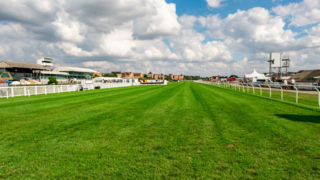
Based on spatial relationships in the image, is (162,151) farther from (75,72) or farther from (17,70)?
(75,72)

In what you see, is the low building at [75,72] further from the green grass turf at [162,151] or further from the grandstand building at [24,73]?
the green grass turf at [162,151]

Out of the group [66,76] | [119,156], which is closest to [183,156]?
[119,156]

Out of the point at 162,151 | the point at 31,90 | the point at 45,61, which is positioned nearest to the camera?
the point at 162,151

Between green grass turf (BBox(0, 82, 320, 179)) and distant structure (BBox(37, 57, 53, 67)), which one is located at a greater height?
distant structure (BBox(37, 57, 53, 67))

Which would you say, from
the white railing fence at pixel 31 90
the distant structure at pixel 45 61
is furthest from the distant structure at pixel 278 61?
the distant structure at pixel 45 61

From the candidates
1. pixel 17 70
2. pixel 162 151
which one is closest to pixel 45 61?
pixel 17 70

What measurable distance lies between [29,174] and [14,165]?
633 mm

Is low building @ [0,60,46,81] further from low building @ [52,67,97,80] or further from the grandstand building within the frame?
low building @ [52,67,97,80]

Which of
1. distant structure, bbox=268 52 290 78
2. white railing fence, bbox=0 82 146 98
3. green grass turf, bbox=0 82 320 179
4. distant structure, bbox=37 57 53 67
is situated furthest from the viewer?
distant structure, bbox=37 57 53 67

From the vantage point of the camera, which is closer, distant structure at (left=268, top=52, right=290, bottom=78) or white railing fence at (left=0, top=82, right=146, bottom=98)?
white railing fence at (left=0, top=82, right=146, bottom=98)

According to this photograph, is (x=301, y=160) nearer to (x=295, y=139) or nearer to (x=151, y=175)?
(x=295, y=139)

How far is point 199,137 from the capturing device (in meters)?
5.30

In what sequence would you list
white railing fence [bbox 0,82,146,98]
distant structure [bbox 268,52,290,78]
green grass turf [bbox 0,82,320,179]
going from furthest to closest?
distant structure [bbox 268,52,290,78] < white railing fence [bbox 0,82,146,98] < green grass turf [bbox 0,82,320,179]

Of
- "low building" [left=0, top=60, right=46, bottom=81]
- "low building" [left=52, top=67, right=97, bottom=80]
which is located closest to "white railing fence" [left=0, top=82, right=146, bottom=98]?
"low building" [left=0, top=60, right=46, bottom=81]
